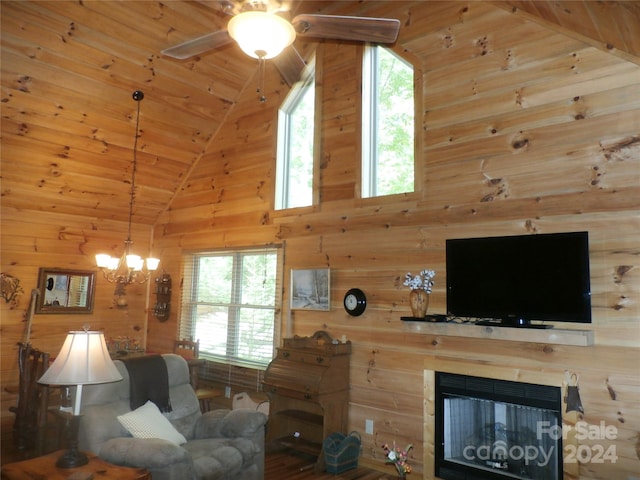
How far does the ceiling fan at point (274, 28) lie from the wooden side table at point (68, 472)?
7.89ft

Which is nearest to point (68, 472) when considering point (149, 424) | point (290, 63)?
point (149, 424)

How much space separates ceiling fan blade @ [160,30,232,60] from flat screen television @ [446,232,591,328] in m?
2.28

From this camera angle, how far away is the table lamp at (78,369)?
8.57 ft

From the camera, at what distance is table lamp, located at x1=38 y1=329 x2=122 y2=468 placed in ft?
8.57

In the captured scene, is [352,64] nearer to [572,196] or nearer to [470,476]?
[572,196]

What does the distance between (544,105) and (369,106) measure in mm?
1741

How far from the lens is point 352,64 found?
502 cm

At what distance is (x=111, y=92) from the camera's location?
16.9ft

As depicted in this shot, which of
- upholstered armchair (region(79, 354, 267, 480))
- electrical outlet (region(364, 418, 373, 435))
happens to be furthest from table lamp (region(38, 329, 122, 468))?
electrical outlet (region(364, 418, 373, 435))

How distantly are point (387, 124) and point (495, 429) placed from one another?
2.90 meters

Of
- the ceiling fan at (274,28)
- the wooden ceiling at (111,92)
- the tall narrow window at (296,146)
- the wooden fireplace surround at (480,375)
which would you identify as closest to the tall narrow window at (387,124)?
the wooden ceiling at (111,92)

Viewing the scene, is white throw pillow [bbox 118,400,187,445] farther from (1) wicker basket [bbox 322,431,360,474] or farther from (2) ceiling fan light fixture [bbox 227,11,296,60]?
(2) ceiling fan light fixture [bbox 227,11,296,60]

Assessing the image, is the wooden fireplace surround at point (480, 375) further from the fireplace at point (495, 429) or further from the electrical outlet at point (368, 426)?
the electrical outlet at point (368, 426)

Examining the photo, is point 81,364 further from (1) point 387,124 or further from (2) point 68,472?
(1) point 387,124
